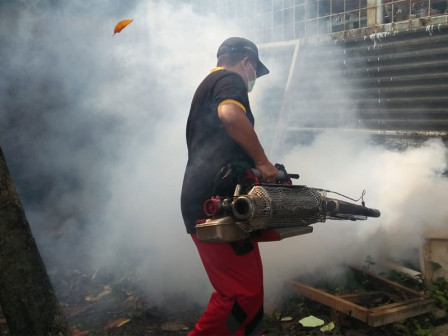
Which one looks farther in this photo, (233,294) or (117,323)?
(117,323)

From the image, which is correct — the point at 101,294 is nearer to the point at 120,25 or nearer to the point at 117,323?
the point at 117,323

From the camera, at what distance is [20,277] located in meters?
2.55

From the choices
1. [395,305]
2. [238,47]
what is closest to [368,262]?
[395,305]

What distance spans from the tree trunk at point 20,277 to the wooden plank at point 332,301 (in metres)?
2.29

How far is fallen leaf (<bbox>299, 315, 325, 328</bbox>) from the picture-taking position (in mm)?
3842

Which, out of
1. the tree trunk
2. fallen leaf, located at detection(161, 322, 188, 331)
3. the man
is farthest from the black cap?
fallen leaf, located at detection(161, 322, 188, 331)

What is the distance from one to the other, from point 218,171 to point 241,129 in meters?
0.32

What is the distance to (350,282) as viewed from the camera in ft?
14.5

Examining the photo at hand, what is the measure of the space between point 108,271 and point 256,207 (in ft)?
11.6

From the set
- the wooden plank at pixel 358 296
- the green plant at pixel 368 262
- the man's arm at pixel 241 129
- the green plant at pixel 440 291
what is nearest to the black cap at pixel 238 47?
the man's arm at pixel 241 129

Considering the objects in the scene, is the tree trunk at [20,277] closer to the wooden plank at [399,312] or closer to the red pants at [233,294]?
the red pants at [233,294]

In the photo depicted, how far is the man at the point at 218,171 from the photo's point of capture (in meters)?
2.79

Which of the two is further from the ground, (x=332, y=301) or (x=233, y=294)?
(x=233, y=294)

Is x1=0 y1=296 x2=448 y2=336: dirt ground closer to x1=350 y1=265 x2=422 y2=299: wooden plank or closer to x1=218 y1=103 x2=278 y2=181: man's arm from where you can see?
x1=350 y1=265 x2=422 y2=299: wooden plank
